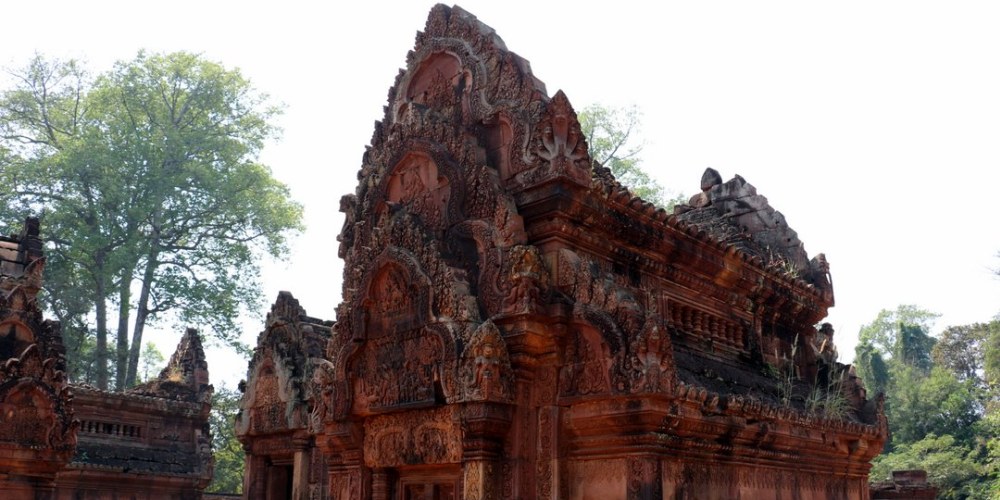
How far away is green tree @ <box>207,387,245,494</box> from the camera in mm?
30516

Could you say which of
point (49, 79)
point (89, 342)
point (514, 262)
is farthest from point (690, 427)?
point (49, 79)

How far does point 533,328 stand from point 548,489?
52.7 inches

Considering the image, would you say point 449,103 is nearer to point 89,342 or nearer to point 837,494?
point 837,494

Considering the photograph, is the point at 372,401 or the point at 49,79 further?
the point at 49,79

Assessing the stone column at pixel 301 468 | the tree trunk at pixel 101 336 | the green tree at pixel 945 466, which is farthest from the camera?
the green tree at pixel 945 466

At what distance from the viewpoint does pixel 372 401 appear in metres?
8.60

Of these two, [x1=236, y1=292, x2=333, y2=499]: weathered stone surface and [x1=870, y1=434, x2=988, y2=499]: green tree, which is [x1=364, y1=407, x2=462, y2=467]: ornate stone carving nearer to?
[x1=236, y1=292, x2=333, y2=499]: weathered stone surface

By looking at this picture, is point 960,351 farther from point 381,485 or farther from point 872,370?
point 381,485

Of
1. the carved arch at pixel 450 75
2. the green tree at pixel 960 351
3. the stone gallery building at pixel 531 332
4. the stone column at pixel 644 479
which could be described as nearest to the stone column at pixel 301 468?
the stone gallery building at pixel 531 332

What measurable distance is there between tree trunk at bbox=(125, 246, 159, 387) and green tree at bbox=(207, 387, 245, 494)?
112 inches

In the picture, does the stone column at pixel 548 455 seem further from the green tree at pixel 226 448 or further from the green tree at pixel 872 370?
the green tree at pixel 872 370

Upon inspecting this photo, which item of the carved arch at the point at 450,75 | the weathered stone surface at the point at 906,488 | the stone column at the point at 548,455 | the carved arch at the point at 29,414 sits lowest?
the weathered stone surface at the point at 906,488

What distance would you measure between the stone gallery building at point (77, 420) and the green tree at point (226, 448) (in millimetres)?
10291

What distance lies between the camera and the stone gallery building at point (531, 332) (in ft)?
24.3
